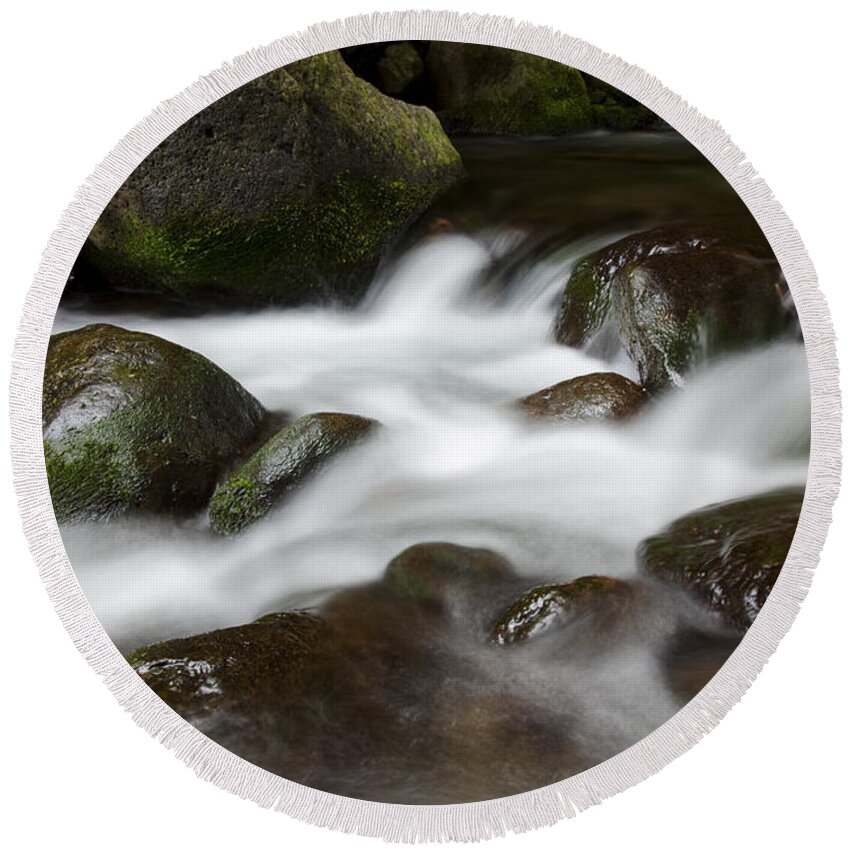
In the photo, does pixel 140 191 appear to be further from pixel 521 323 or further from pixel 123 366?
pixel 521 323

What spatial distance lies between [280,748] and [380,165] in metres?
1.55

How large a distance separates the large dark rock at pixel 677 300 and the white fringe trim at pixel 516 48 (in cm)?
11

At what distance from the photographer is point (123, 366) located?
2.53 meters

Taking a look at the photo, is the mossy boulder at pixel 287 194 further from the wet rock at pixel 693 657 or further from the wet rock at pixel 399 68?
the wet rock at pixel 693 657

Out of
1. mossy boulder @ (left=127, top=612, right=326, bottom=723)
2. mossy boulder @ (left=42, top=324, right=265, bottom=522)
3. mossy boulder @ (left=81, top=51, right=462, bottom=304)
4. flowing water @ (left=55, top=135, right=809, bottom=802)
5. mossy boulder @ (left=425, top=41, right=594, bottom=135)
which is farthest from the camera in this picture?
mossy boulder @ (left=81, top=51, right=462, bottom=304)

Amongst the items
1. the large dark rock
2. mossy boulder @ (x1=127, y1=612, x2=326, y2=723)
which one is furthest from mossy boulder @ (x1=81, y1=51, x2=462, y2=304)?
mossy boulder @ (x1=127, y1=612, x2=326, y2=723)

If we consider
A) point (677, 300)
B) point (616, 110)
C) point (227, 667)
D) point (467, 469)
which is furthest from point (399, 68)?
point (227, 667)

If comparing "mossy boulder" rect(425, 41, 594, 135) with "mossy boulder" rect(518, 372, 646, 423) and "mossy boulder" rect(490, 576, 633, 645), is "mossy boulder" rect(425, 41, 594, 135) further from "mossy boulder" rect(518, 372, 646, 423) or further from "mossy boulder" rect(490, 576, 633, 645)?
"mossy boulder" rect(490, 576, 633, 645)

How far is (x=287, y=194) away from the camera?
2756mm

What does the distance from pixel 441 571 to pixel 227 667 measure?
0.52 metres

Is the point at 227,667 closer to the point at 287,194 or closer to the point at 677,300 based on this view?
the point at 287,194

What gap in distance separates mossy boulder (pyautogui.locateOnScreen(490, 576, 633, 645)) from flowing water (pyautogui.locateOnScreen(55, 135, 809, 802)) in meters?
0.04

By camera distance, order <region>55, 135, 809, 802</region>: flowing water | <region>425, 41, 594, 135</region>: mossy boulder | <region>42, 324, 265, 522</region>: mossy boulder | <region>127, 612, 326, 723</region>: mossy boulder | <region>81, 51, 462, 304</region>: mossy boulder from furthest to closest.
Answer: <region>81, 51, 462, 304</region>: mossy boulder, <region>425, 41, 594, 135</region>: mossy boulder, <region>42, 324, 265, 522</region>: mossy boulder, <region>55, 135, 809, 802</region>: flowing water, <region>127, 612, 326, 723</region>: mossy boulder

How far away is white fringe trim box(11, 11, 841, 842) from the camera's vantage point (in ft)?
7.30
